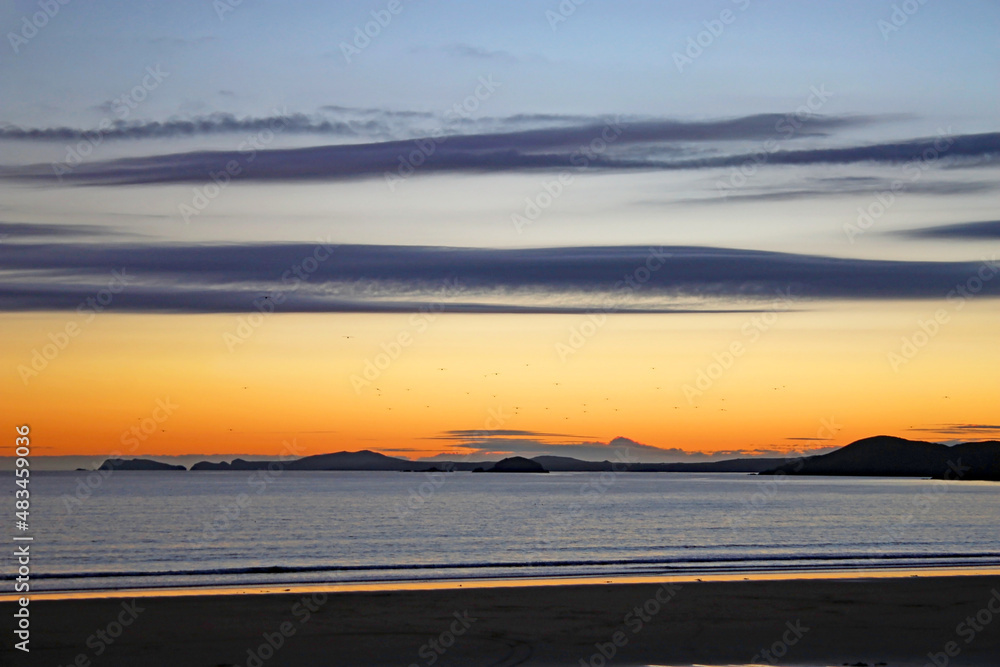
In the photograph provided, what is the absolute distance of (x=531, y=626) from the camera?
18.3m

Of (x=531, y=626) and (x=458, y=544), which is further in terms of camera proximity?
(x=458, y=544)

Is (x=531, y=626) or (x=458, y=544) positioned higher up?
(x=531, y=626)

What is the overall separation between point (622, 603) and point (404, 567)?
A: 13.9 metres

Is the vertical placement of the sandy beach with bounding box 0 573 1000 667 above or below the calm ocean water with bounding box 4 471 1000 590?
above

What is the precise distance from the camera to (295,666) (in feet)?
48.8

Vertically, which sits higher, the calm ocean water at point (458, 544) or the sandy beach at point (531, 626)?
the sandy beach at point (531, 626)

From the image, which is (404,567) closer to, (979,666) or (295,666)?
(295,666)

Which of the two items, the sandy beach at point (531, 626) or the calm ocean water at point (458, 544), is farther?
the calm ocean water at point (458, 544)

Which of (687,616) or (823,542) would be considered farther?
(823,542)

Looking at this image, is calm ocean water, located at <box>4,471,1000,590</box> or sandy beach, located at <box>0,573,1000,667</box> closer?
sandy beach, located at <box>0,573,1000,667</box>

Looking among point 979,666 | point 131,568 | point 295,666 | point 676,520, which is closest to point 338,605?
point 295,666

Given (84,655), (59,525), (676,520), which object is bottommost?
(676,520)

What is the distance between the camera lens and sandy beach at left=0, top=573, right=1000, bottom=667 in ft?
50.9

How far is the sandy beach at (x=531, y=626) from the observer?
50.9 ft
